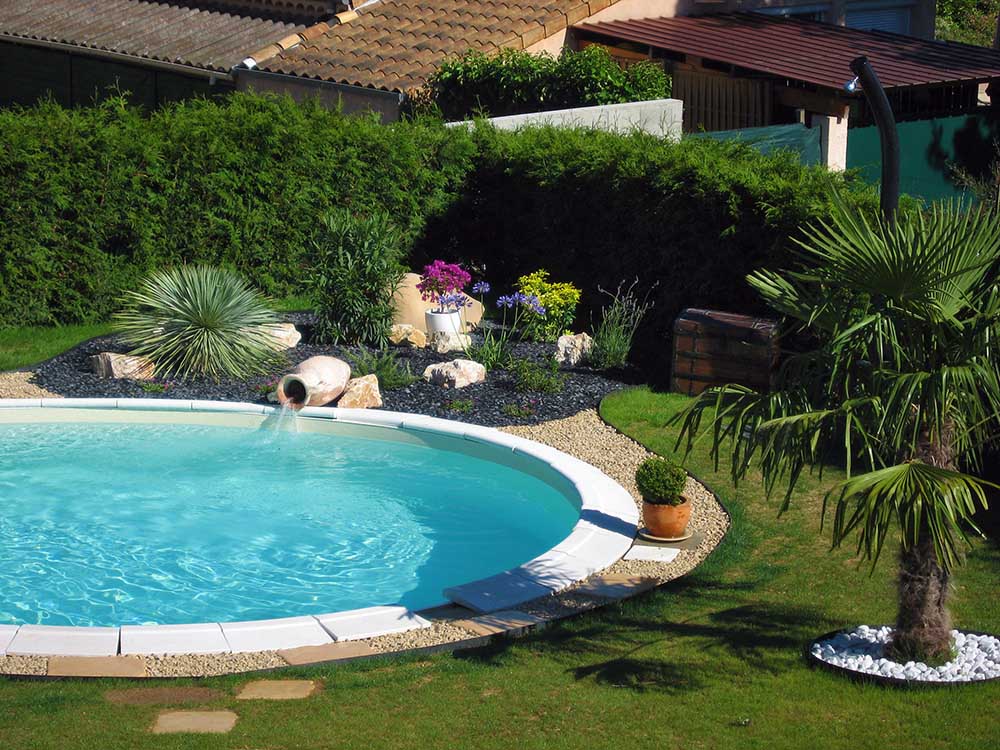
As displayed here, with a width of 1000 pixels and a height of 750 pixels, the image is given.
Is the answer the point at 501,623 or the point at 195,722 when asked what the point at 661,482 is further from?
the point at 195,722

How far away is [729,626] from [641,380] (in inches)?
248

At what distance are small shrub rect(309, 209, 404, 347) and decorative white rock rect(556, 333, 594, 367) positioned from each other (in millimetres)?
2057

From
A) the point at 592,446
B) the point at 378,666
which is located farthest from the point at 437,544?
the point at 378,666

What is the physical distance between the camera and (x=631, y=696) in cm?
702

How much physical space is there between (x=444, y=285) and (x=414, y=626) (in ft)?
25.0

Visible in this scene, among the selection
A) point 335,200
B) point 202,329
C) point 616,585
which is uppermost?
point 335,200

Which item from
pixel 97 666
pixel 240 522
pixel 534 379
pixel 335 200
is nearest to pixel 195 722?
pixel 97 666

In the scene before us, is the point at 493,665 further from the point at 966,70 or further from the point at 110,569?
the point at 966,70

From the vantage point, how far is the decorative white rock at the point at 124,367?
14.2 m

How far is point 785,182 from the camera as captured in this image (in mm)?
13289

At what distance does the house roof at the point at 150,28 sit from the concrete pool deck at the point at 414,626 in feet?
53.5

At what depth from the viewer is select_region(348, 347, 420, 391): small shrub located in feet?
45.1

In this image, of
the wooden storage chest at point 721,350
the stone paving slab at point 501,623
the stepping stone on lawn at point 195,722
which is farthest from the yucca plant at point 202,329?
the stepping stone on lawn at point 195,722

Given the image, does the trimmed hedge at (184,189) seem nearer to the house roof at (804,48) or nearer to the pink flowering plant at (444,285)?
the pink flowering plant at (444,285)
